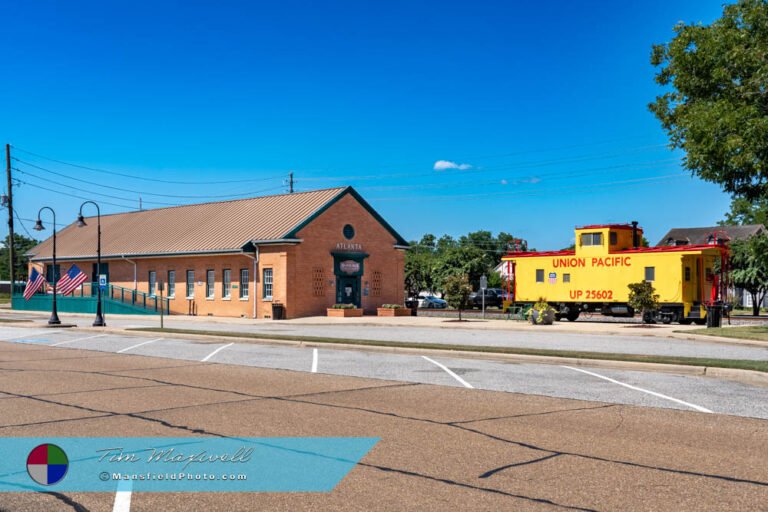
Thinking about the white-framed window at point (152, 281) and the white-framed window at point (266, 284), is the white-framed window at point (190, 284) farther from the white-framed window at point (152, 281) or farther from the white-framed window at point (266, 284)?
the white-framed window at point (266, 284)

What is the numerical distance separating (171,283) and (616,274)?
27900 mm

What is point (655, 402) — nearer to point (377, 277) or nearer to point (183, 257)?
point (377, 277)

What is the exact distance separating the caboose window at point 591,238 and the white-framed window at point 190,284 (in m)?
24.2

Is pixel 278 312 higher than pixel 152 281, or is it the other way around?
pixel 152 281

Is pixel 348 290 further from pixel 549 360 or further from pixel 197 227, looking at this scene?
pixel 549 360

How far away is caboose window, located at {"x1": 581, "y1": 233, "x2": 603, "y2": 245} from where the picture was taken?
34.9 metres

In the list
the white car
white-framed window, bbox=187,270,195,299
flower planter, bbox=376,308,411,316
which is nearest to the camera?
flower planter, bbox=376,308,411,316

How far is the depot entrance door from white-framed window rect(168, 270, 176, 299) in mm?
11321

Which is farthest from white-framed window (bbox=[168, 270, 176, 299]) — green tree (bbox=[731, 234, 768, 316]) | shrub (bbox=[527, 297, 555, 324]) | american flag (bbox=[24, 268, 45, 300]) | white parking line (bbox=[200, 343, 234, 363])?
green tree (bbox=[731, 234, 768, 316])

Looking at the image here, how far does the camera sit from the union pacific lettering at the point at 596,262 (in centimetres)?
3416

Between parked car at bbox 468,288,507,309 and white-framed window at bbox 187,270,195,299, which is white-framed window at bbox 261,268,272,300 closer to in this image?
white-framed window at bbox 187,270,195,299

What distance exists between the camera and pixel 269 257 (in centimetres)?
4103

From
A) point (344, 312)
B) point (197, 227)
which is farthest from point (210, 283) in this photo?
point (344, 312)

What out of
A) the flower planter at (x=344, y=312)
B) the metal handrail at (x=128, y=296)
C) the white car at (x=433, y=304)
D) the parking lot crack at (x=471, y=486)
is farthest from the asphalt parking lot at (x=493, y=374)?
the white car at (x=433, y=304)
